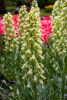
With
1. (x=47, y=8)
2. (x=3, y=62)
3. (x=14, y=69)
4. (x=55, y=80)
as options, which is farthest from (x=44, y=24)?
(x=47, y=8)

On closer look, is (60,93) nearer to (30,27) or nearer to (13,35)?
(30,27)

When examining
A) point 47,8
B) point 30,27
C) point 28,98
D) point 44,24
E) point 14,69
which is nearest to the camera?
point 30,27

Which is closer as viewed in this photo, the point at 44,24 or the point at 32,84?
the point at 32,84

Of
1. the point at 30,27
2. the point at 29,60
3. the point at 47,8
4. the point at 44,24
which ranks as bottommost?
the point at 47,8

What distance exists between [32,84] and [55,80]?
1.44 feet

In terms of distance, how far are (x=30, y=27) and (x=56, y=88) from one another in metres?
0.93

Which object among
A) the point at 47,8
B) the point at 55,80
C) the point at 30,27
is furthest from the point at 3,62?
the point at 47,8

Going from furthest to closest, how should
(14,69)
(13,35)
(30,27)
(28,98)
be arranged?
1. (13,35)
2. (14,69)
3. (28,98)
4. (30,27)

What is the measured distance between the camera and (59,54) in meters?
7.00

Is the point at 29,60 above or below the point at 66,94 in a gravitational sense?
above

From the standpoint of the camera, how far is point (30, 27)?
558cm

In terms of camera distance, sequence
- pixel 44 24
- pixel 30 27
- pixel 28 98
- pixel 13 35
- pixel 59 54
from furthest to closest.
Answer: pixel 44 24 → pixel 13 35 → pixel 59 54 → pixel 28 98 → pixel 30 27

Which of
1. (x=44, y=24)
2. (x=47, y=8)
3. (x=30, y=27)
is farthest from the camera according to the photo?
(x=47, y=8)

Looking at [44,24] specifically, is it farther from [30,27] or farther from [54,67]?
[30,27]
